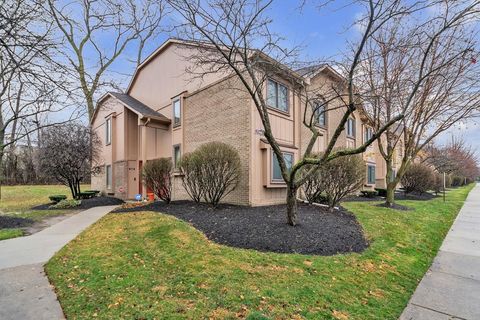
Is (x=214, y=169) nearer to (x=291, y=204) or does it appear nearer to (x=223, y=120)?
(x=223, y=120)

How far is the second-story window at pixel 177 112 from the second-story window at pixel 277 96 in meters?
5.01

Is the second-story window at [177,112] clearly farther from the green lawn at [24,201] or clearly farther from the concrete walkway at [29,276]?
the concrete walkway at [29,276]

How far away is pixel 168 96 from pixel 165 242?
1102cm

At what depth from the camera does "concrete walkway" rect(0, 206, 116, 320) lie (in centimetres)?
347

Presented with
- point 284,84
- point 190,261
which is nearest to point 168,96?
point 284,84

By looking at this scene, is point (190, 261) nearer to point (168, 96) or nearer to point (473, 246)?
point (473, 246)

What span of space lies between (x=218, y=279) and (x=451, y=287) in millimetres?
3707

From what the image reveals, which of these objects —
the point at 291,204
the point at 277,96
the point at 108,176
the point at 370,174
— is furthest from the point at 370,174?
the point at 108,176

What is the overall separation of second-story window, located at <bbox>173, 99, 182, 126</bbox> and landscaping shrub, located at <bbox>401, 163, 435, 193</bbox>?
15.4m

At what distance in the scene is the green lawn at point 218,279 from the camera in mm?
3502

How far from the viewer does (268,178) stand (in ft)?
36.3

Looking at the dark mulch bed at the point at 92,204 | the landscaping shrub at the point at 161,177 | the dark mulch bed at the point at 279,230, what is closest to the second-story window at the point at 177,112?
the landscaping shrub at the point at 161,177

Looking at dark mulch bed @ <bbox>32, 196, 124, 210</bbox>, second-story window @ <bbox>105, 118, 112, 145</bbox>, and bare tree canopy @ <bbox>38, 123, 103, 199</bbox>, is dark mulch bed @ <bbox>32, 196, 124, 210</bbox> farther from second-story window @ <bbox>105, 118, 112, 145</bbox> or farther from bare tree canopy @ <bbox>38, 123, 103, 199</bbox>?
second-story window @ <bbox>105, 118, 112, 145</bbox>

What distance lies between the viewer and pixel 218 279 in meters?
4.27
